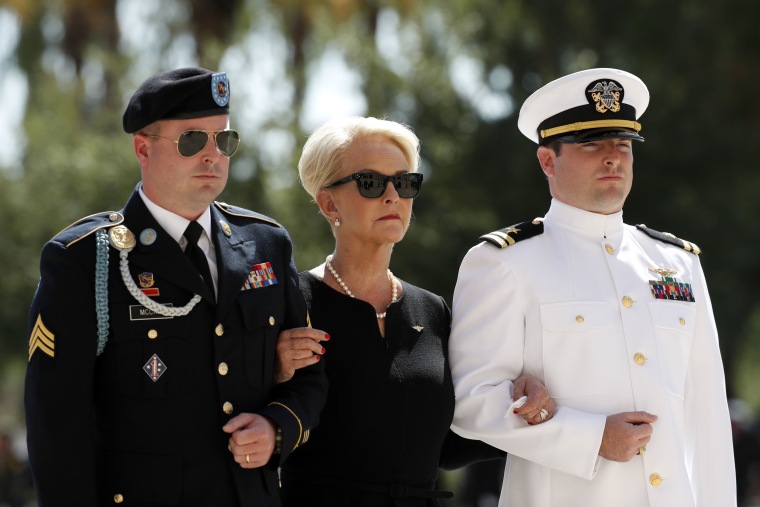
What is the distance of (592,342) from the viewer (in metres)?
4.32

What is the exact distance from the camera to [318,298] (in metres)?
4.54

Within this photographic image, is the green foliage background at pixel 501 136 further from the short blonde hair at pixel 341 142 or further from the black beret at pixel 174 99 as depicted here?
the black beret at pixel 174 99

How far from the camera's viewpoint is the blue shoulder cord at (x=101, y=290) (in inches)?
142

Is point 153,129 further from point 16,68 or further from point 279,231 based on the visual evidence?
point 16,68

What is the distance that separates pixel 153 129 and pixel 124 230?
0.33 metres

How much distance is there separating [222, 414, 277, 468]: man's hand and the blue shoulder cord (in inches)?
18.1

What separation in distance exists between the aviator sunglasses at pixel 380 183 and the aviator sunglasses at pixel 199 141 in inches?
28.6

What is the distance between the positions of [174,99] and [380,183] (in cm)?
97

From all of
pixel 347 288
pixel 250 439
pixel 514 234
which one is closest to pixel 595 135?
pixel 514 234

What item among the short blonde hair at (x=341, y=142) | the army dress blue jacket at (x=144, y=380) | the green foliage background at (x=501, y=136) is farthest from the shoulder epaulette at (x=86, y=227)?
the green foliage background at (x=501, y=136)

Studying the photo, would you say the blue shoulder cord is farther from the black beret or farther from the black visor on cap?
the black visor on cap

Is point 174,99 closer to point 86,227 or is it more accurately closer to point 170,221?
point 170,221

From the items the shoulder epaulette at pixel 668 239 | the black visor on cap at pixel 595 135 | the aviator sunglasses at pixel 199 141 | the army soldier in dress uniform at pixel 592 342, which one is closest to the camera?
the aviator sunglasses at pixel 199 141

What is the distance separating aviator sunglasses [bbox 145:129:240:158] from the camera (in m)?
3.80
